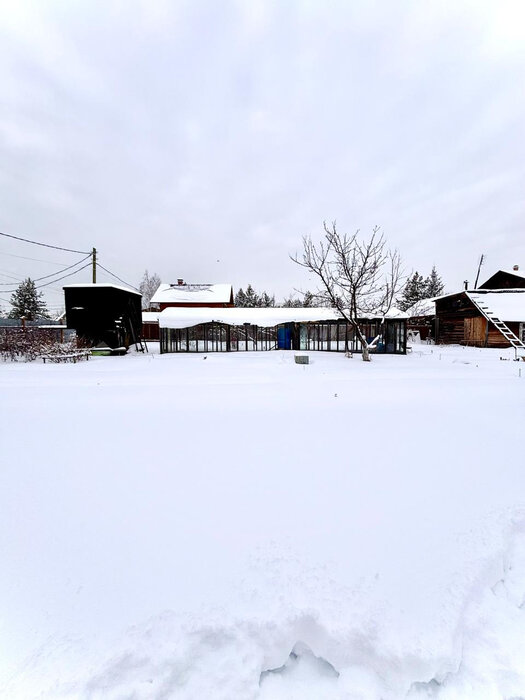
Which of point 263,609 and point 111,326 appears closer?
point 263,609

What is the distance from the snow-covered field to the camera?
183 centimetres

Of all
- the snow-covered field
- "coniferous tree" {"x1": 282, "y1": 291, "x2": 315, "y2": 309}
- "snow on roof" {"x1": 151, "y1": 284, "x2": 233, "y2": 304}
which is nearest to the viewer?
the snow-covered field

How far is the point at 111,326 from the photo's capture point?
20.2 metres

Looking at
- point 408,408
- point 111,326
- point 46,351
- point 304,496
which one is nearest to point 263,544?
point 304,496

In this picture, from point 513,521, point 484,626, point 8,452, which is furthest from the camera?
point 8,452

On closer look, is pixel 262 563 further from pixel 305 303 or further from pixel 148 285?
pixel 148 285

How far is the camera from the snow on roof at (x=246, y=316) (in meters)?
21.0

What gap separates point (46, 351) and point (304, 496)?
52.9 feet

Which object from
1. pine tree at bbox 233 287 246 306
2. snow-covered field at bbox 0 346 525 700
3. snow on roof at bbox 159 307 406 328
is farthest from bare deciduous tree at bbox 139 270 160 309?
snow-covered field at bbox 0 346 525 700

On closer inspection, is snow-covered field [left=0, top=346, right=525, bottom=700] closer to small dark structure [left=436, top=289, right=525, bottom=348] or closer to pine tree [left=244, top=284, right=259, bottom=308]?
small dark structure [left=436, top=289, right=525, bottom=348]

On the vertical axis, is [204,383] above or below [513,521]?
above

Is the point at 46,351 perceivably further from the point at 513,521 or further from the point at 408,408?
the point at 513,521

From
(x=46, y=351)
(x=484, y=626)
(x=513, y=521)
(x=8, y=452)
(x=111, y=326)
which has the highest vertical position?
(x=111, y=326)

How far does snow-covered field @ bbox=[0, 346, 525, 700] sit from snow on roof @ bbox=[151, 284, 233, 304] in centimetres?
3443
